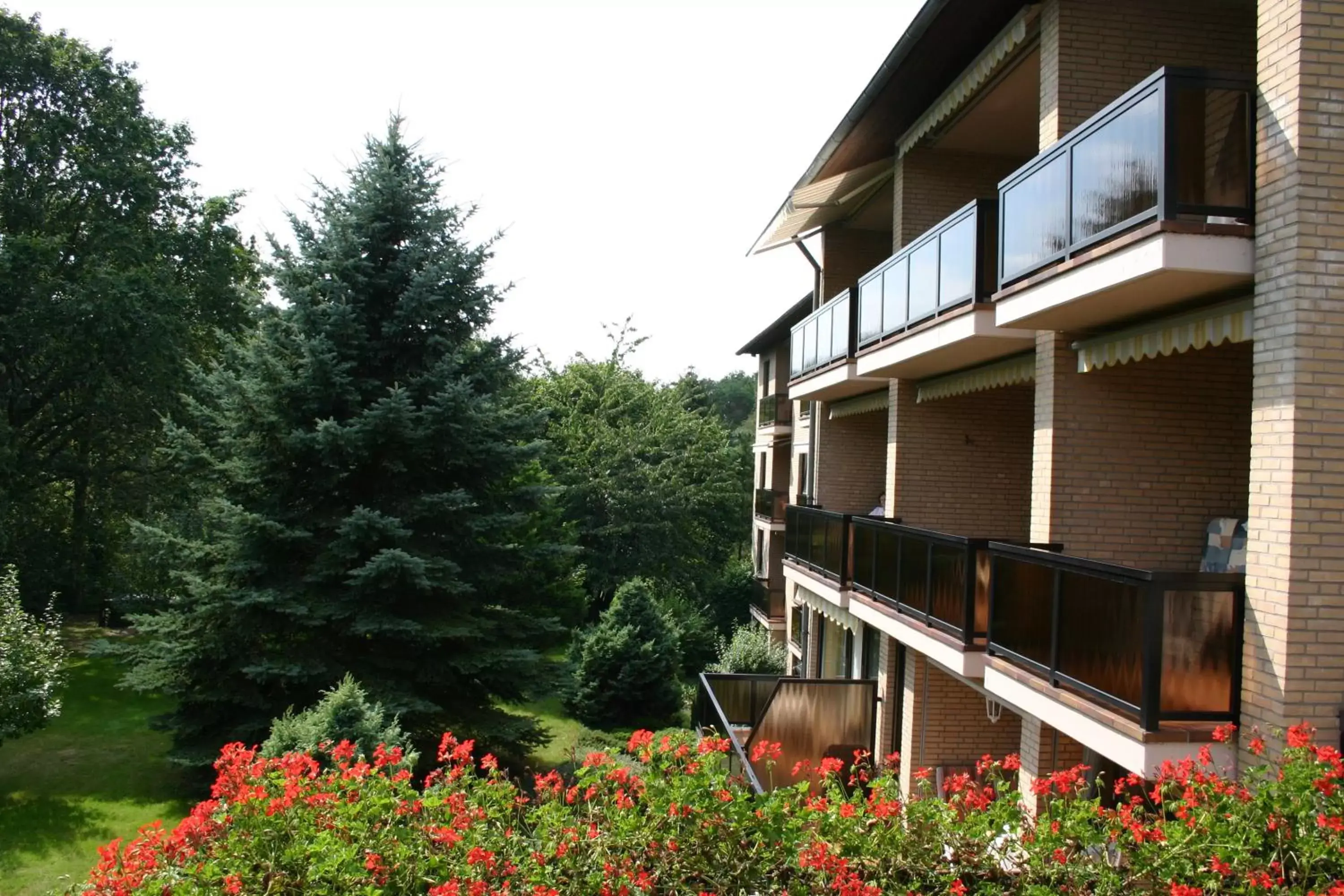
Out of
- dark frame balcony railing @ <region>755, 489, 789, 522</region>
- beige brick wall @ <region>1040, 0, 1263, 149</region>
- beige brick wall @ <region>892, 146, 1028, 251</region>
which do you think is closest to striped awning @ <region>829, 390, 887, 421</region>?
beige brick wall @ <region>892, 146, 1028, 251</region>

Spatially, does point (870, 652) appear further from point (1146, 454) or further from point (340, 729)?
point (340, 729)

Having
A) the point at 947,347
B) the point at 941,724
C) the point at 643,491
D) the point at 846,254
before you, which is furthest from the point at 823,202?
the point at 643,491

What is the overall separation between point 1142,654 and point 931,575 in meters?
4.06

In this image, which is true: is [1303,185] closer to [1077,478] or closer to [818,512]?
[1077,478]

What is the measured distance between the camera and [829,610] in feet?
50.4

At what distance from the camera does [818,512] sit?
14.9 meters

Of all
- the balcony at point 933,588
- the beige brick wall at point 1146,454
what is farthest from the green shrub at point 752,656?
the beige brick wall at point 1146,454

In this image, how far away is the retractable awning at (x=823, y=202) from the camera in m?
14.6

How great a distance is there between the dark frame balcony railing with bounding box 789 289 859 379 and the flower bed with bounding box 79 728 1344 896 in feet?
30.0

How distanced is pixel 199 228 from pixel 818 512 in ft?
76.5

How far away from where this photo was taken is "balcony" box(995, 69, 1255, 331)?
229 inches

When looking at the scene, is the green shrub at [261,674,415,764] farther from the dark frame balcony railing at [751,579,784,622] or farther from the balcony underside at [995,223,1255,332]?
the dark frame balcony railing at [751,579,784,622]

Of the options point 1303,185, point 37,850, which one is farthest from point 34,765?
point 1303,185

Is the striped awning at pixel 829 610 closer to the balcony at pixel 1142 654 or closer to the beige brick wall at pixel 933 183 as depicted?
the beige brick wall at pixel 933 183
